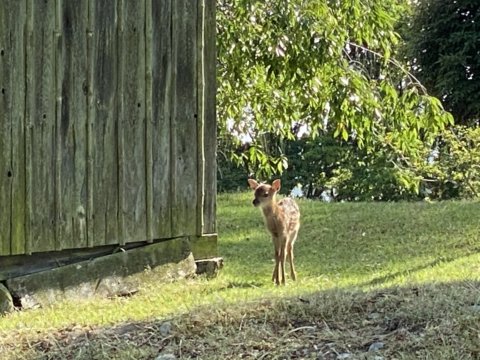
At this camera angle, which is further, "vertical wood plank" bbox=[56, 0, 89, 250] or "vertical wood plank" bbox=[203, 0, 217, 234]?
"vertical wood plank" bbox=[203, 0, 217, 234]

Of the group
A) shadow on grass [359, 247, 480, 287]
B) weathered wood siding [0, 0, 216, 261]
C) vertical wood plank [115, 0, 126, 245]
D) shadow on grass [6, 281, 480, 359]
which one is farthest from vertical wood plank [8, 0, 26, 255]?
shadow on grass [359, 247, 480, 287]

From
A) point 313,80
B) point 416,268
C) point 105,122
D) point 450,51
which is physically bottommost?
point 416,268

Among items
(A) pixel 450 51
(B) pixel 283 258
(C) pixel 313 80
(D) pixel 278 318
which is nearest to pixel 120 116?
(B) pixel 283 258

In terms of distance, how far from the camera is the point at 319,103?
12008 mm

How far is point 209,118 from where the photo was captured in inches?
378

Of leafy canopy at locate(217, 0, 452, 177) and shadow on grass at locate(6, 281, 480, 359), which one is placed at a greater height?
leafy canopy at locate(217, 0, 452, 177)

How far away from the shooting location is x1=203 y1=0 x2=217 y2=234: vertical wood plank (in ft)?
31.3

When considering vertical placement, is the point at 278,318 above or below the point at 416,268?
above

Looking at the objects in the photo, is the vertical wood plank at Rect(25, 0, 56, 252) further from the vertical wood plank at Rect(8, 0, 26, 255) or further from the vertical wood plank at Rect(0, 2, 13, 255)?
the vertical wood plank at Rect(0, 2, 13, 255)

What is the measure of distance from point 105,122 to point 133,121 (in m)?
0.33

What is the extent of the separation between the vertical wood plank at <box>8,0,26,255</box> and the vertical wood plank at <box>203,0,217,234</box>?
217 cm

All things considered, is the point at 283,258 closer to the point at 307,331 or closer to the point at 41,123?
the point at 41,123

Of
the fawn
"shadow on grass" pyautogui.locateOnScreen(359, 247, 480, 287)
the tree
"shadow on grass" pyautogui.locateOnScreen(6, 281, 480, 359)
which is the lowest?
"shadow on grass" pyautogui.locateOnScreen(359, 247, 480, 287)

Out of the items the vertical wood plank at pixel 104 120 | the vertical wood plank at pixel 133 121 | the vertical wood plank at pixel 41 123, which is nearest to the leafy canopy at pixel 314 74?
the vertical wood plank at pixel 133 121
